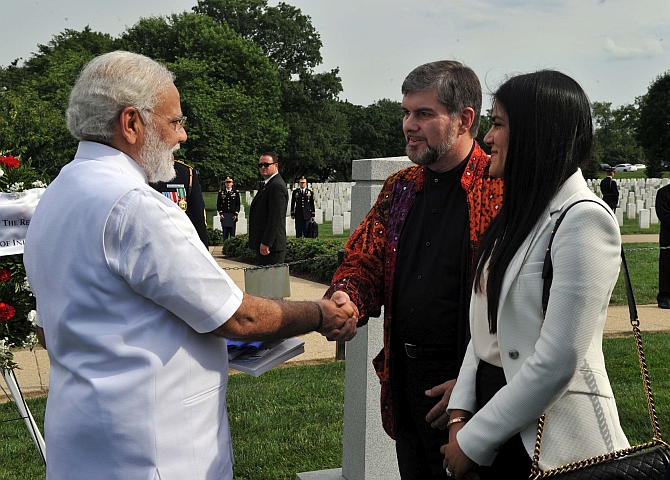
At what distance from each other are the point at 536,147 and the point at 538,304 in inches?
17.8

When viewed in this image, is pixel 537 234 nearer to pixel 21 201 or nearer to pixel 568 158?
pixel 568 158

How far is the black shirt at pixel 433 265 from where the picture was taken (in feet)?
9.45

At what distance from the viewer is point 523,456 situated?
6.95 ft

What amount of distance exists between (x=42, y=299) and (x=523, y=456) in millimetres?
1544

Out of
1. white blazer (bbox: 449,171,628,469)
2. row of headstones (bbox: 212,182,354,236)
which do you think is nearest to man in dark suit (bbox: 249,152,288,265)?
row of headstones (bbox: 212,182,354,236)

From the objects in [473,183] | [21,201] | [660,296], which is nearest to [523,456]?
[473,183]

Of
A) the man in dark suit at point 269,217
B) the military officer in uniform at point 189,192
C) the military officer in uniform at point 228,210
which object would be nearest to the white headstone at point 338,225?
the military officer in uniform at point 228,210

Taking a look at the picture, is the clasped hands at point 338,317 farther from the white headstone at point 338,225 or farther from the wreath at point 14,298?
the white headstone at point 338,225

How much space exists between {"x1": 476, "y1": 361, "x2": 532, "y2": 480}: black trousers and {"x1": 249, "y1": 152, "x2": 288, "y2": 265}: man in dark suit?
345 inches

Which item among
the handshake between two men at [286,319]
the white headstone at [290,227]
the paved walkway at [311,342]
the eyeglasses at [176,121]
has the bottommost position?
the paved walkway at [311,342]

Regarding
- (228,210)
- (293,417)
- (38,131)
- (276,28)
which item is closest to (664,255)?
(293,417)

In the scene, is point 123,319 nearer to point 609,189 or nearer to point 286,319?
point 286,319

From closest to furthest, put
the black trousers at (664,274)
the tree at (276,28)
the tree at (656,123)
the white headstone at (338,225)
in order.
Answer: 1. the black trousers at (664,274)
2. the white headstone at (338,225)
3. the tree at (276,28)
4. the tree at (656,123)

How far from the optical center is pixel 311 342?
9141 mm
